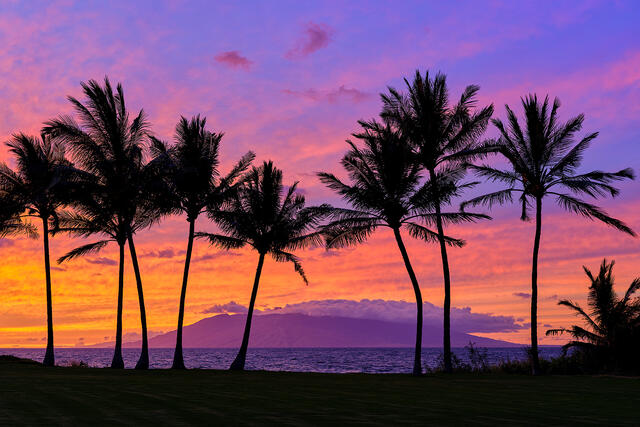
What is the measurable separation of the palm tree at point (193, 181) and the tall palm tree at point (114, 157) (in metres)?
1.42

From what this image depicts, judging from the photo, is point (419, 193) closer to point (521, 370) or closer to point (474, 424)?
point (521, 370)

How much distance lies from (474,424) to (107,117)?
2829cm

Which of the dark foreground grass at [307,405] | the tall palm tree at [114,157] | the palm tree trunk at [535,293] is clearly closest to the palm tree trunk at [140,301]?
the tall palm tree at [114,157]

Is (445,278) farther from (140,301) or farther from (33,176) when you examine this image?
(33,176)

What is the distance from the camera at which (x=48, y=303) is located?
136 feet

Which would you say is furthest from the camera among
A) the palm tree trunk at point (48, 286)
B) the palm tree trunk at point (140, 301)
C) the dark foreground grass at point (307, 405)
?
the palm tree trunk at point (48, 286)

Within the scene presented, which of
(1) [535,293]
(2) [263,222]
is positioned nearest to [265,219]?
(2) [263,222]

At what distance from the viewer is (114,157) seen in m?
34.9

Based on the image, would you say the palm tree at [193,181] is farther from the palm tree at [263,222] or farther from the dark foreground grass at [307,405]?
the dark foreground grass at [307,405]

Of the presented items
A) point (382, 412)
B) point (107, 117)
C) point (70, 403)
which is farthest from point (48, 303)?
point (382, 412)

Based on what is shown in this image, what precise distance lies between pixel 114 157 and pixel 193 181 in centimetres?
426

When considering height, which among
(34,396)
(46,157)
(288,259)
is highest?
(46,157)

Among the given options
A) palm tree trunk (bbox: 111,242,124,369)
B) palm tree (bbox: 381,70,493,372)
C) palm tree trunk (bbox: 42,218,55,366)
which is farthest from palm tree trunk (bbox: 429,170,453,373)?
palm tree trunk (bbox: 42,218,55,366)

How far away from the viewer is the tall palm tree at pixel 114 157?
34031 millimetres
